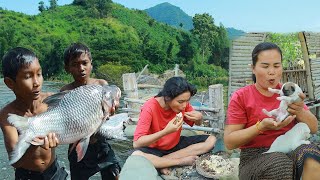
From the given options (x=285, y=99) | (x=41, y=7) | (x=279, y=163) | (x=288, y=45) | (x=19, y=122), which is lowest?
(x=279, y=163)

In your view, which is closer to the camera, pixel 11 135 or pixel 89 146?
pixel 11 135

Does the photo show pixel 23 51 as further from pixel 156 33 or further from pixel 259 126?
pixel 156 33

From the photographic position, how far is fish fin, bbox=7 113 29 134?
2.21m

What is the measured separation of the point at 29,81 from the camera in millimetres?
2307

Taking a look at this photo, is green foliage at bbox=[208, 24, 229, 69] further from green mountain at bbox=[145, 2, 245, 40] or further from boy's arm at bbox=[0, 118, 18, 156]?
green mountain at bbox=[145, 2, 245, 40]

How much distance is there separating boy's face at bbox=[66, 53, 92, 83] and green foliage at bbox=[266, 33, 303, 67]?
571 cm

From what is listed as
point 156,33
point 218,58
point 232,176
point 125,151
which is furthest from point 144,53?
point 232,176

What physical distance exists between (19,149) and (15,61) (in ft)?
1.62

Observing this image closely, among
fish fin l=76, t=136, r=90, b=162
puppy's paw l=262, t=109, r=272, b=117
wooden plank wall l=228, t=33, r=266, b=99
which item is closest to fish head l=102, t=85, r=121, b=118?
fish fin l=76, t=136, r=90, b=162

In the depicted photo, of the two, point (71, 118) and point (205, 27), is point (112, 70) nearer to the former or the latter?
point (205, 27)

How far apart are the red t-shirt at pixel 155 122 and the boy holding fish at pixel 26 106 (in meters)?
0.84

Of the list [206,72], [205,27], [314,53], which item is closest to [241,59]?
[314,53]

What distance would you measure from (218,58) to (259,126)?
3520 cm

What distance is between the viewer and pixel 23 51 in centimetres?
235
